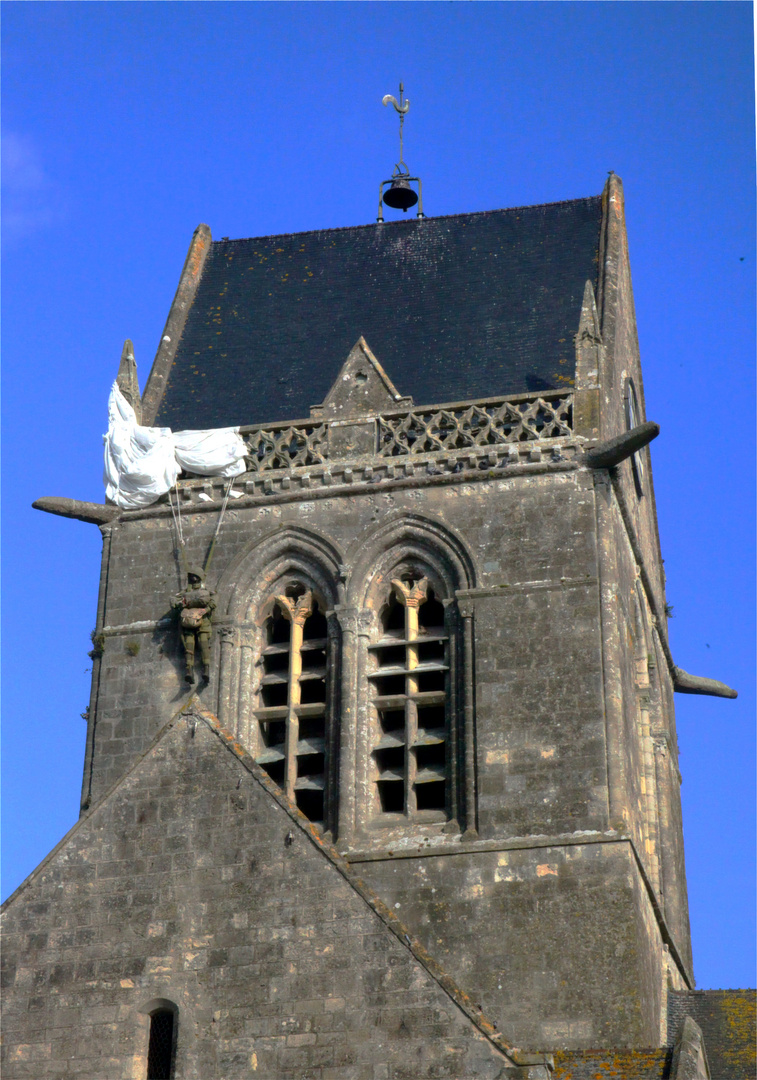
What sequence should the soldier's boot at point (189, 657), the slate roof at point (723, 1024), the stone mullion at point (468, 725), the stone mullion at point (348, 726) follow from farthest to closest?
1. the soldier's boot at point (189, 657)
2. the stone mullion at point (348, 726)
3. the stone mullion at point (468, 725)
4. the slate roof at point (723, 1024)

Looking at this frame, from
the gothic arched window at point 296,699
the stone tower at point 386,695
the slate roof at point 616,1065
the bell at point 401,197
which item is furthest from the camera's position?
the bell at point 401,197

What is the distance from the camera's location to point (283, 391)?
29219 mm

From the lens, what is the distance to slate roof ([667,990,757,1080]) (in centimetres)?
2352

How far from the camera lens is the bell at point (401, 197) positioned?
32.8 meters

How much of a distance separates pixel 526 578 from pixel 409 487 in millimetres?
1884

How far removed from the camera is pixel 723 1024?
80.7ft

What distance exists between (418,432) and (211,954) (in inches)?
368

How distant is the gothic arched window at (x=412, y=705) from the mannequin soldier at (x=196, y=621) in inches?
72.4

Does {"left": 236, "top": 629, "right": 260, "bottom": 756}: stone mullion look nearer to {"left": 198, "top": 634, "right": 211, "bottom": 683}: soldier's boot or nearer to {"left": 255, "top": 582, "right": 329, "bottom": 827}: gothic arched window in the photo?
{"left": 255, "top": 582, "right": 329, "bottom": 827}: gothic arched window

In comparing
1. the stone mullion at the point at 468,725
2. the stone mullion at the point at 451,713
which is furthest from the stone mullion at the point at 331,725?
the stone mullion at the point at 468,725

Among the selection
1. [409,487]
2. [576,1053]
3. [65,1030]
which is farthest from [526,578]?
[65,1030]

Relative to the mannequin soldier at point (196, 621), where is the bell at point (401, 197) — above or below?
above

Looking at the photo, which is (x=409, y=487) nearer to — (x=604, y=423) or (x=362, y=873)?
(x=604, y=423)

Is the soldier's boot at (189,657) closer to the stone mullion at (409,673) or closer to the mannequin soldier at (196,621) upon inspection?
the mannequin soldier at (196,621)
